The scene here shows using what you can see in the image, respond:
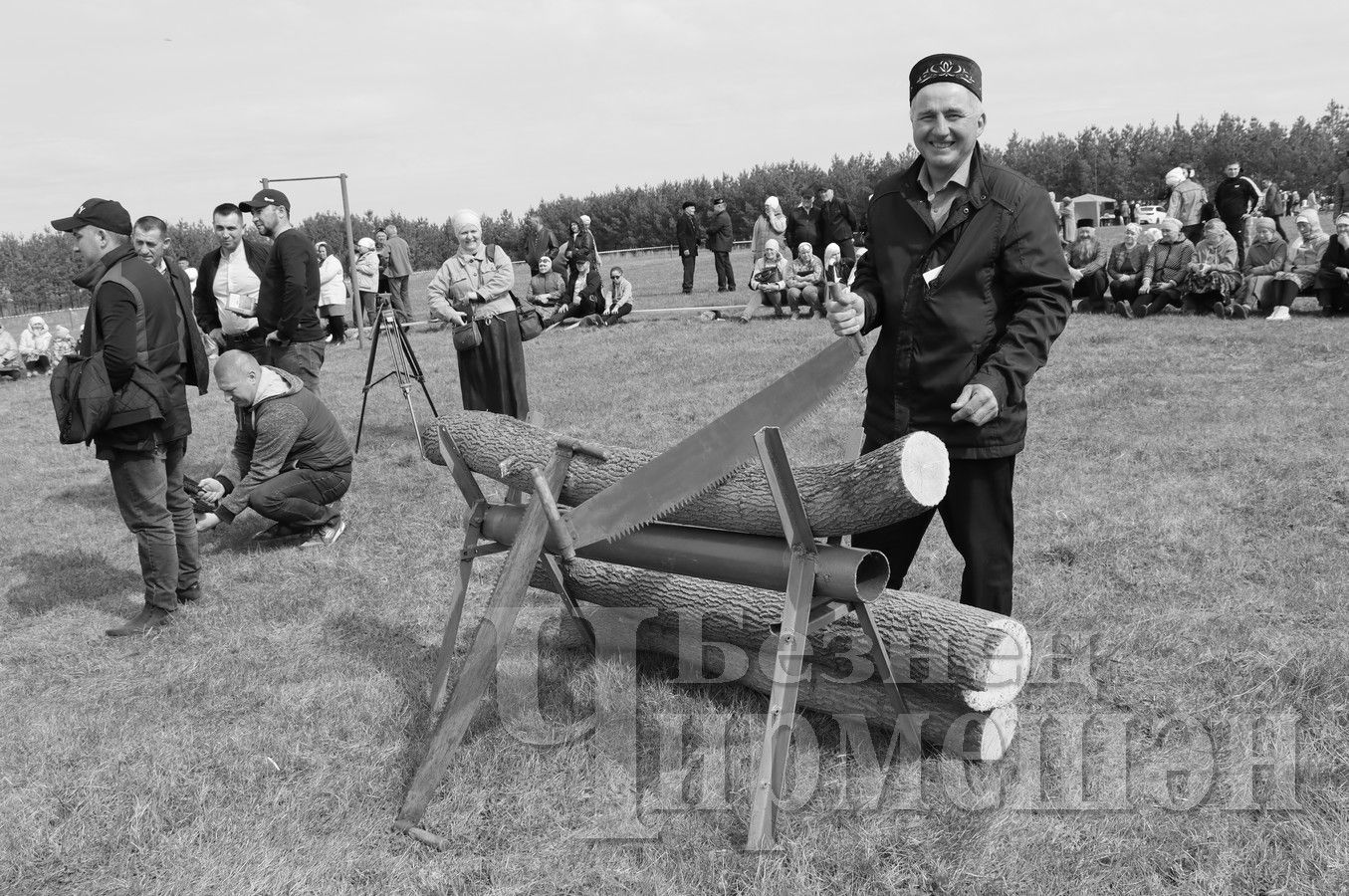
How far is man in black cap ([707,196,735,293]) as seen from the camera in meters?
19.2

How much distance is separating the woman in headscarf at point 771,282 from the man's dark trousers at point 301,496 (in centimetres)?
913

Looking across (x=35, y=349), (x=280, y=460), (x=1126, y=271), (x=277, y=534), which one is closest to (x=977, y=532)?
(x=280, y=460)

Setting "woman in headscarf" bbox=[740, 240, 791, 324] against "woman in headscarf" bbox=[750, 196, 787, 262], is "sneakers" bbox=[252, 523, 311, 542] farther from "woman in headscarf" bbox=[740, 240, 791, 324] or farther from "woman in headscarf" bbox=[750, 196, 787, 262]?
"woman in headscarf" bbox=[750, 196, 787, 262]

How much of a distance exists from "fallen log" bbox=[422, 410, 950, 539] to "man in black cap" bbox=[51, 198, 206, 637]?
190 centimetres

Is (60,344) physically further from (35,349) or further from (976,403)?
(976,403)

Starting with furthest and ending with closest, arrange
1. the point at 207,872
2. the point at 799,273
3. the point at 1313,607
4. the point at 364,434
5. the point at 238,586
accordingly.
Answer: the point at 799,273 → the point at 364,434 → the point at 238,586 → the point at 1313,607 → the point at 207,872

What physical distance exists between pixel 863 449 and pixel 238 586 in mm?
4002

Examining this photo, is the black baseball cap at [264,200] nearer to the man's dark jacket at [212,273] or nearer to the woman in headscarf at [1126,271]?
the man's dark jacket at [212,273]

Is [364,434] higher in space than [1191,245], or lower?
lower

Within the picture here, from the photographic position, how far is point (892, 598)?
3623mm

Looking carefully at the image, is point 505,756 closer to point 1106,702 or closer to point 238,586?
point 1106,702

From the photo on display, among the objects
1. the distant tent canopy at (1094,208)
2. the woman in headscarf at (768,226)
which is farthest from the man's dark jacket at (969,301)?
the distant tent canopy at (1094,208)

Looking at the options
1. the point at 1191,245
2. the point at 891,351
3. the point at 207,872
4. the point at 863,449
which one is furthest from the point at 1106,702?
the point at 1191,245

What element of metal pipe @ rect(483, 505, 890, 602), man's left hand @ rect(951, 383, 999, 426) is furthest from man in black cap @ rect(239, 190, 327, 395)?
man's left hand @ rect(951, 383, 999, 426)
